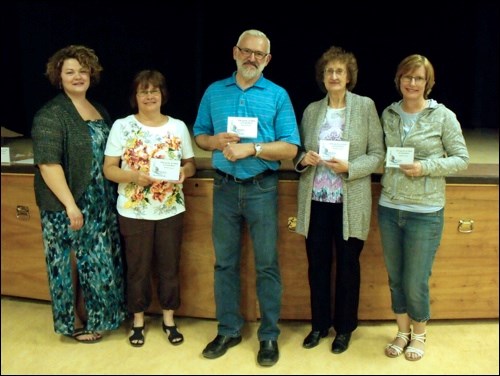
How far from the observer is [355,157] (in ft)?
5.66

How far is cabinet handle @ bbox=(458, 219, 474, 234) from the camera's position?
2.01 meters

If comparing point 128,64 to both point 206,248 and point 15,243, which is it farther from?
point 206,248

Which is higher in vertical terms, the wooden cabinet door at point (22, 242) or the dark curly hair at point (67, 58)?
the dark curly hair at point (67, 58)

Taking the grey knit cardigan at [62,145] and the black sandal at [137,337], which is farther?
the black sandal at [137,337]

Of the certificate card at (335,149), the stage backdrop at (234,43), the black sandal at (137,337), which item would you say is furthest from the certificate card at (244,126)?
the stage backdrop at (234,43)

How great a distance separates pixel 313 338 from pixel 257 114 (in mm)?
963

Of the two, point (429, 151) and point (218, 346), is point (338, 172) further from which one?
point (218, 346)

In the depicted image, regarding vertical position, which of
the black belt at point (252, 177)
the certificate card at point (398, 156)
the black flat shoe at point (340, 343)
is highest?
the certificate card at point (398, 156)

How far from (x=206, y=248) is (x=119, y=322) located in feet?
1.62

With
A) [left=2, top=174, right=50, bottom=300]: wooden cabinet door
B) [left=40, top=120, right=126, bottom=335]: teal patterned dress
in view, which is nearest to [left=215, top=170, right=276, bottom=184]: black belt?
[left=40, top=120, right=126, bottom=335]: teal patterned dress

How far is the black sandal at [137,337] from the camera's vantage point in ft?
6.35

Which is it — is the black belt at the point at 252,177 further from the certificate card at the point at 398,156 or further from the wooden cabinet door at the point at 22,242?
the wooden cabinet door at the point at 22,242

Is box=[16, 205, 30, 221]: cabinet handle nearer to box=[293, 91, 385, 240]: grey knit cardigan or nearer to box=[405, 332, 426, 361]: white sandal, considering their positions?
box=[293, 91, 385, 240]: grey knit cardigan

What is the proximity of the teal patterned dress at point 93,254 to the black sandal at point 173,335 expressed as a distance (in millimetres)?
211
